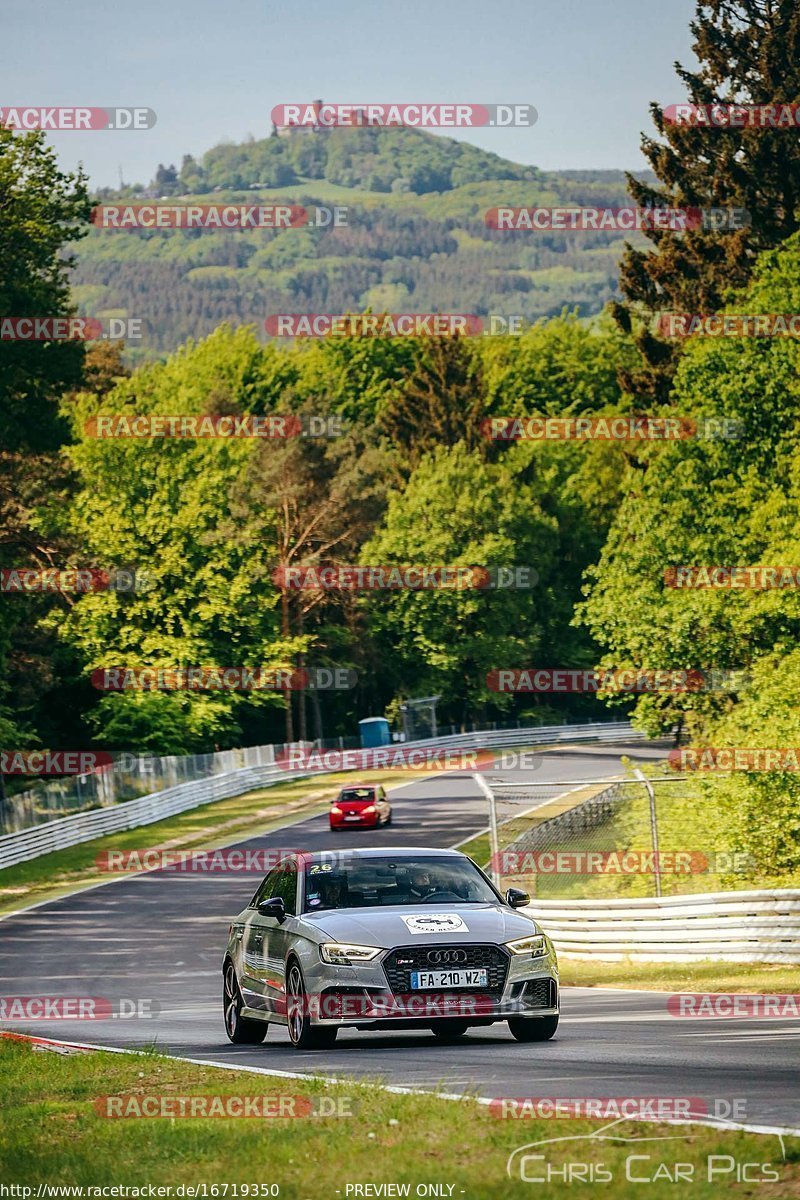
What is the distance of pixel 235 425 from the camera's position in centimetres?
9500

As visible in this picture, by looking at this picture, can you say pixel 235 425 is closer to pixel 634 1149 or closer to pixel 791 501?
pixel 791 501

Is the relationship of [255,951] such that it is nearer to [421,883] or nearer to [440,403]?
[421,883]

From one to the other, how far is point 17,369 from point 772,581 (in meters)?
20.1

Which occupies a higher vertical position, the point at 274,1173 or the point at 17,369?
the point at 17,369

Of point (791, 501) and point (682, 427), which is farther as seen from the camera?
point (682, 427)

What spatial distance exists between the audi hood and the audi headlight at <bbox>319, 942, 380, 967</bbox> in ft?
0.14

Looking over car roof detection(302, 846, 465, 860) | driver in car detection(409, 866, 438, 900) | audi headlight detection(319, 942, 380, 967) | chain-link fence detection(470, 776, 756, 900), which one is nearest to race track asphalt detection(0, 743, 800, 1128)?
audi headlight detection(319, 942, 380, 967)

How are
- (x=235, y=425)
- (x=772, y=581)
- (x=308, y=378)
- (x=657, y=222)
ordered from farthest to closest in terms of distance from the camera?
1. (x=308, y=378)
2. (x=235, y=425)
3. (x=657, y=222)
4. (x=772, y=581)

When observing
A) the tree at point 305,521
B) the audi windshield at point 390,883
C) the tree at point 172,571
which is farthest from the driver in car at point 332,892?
the tree at point 305,521

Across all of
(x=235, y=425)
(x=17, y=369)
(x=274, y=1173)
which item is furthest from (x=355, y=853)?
(x=235, y=425)

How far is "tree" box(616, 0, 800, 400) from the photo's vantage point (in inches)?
Result: 2280

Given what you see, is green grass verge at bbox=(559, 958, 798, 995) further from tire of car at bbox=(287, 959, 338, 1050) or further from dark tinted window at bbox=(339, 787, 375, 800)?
dark tinted window at bbox=(339, 787, 375, 800)

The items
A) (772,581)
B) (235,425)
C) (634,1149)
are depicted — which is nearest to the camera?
(634,1149)

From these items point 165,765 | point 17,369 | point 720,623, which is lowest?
point 165,765
